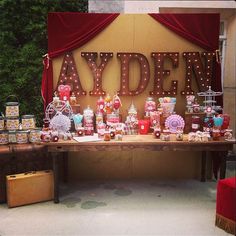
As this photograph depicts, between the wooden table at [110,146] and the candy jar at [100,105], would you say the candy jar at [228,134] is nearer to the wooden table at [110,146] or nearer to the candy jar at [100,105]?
the wooden table at [110,146]

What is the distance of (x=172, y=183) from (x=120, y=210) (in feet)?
4.97

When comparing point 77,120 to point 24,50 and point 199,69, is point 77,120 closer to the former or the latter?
point 199,69

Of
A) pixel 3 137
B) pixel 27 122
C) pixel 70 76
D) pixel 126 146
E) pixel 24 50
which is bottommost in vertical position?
pixel 126 146

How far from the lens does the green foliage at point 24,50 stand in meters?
9.50

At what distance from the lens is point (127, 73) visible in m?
→ 5.90

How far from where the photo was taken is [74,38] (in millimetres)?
5797

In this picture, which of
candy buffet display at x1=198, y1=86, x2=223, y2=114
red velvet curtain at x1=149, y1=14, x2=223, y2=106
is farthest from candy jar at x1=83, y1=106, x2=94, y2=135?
red velvet curtain at x1=149, y1=14, x2=223, y2=106

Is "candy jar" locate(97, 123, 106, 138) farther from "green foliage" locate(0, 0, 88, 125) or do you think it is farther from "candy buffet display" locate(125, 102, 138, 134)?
"green foliage" locate(0, 0, 88, 125)

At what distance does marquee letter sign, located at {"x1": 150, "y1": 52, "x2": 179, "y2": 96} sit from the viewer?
5879 mm

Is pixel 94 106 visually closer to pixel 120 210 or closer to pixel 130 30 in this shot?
pixel 130 30

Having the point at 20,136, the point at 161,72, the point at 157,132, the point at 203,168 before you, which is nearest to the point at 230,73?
the point at 161,72

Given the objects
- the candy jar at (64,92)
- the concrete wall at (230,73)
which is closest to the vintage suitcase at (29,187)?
the candy jar at (64,92)

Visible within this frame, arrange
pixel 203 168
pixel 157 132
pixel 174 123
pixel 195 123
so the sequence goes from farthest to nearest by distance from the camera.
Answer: pixel 203 168 → pixel 195 123 → pixel 174 123 → pixel 157 132

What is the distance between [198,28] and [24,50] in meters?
5.48
